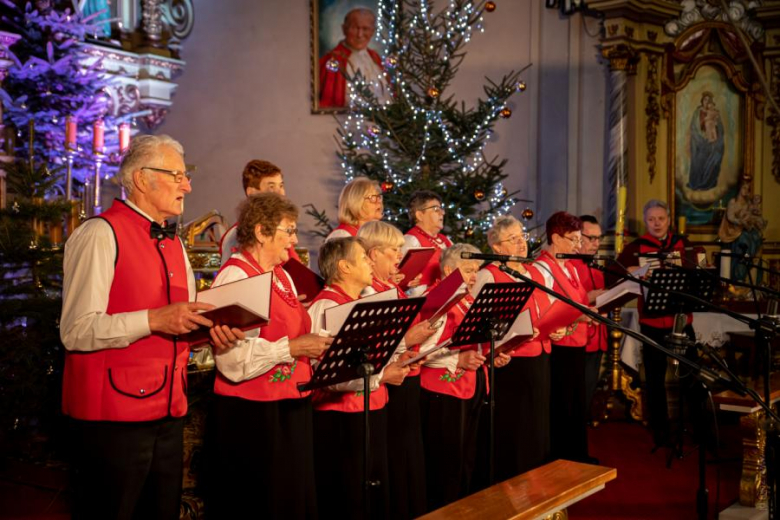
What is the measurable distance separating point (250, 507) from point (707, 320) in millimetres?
5380

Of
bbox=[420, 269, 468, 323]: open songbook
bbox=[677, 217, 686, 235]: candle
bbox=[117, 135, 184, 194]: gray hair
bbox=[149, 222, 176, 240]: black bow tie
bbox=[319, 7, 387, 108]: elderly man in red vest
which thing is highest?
bbox=[319, 7, 387, 108]: elderly man in red vest

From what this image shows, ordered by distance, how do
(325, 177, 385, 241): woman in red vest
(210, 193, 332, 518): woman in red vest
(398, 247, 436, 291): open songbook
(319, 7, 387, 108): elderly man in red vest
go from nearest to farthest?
(210, 193, 332, 518): woman in red vest
(398, 247, 436, 291): open songbook
(325, 177, 385, 241): woman in red vest
(319, 7, 387, 108): elderly man in red vest

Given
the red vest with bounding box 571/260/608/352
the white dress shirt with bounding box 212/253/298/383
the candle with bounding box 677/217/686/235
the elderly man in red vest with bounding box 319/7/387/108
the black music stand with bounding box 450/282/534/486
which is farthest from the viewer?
the elderly man in red vest with bounding box 319/7/387/108

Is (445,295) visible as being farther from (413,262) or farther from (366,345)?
(413,262)

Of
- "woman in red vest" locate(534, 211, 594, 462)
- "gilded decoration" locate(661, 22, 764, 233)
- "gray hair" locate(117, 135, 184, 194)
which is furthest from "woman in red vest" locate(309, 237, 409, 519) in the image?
"gilded decoration" locate(661, 22, 764, 233)

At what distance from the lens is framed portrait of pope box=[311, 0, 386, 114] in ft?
32.4

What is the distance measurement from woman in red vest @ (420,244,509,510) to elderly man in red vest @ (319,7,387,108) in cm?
576

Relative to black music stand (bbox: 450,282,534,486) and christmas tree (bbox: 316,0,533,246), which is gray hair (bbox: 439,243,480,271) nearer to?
black music stand (bbox: 450,282,534,486)

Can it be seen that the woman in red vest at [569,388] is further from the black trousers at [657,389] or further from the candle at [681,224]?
the candle at [681,224]

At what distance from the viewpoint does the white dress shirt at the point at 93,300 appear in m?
2.69

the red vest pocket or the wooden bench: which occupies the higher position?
the red vest pocket

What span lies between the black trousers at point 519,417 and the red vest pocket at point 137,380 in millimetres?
2624

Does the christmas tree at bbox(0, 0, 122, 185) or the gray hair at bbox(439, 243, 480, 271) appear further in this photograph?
the christmas tree at bbox(0, 0, 122, 185)

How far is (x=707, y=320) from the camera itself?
296 inches
